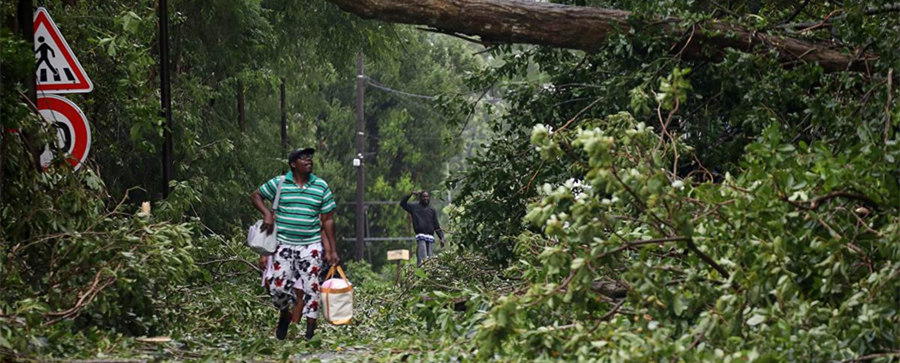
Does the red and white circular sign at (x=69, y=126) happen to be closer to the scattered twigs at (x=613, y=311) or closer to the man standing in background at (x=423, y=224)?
the scattered twigs at (x=613, y=311)

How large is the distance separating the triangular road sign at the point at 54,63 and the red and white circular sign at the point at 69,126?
160 mm

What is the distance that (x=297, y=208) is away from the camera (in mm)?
10312

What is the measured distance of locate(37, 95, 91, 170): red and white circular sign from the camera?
30.8 ft

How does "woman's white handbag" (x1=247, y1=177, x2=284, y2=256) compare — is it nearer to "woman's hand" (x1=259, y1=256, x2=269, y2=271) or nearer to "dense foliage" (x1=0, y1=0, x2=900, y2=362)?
"woman's hand" (x1=259, y1=256, x2=269, y2=271)

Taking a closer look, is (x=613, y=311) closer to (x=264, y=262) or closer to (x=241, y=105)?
(x=264, y=262)

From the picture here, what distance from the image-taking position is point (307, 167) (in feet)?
33.8

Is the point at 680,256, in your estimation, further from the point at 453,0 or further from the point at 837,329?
the point at 453,0

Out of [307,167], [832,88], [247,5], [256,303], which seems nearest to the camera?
[307,167]

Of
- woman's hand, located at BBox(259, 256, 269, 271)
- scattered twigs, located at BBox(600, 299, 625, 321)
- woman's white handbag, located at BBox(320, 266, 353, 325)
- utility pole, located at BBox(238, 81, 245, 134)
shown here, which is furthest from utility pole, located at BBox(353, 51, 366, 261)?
scattered twigs, located at BBox(600, 299, 625, 321)

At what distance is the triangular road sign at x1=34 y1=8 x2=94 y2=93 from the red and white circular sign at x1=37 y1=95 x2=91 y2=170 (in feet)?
0.52

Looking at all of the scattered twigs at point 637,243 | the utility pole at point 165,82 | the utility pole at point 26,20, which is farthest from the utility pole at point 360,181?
the scattered twigs at point 637,243

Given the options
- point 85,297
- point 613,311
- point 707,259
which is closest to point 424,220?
point 85,297

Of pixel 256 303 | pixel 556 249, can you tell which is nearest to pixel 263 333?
pixel 256 303

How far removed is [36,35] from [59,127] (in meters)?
0.67
